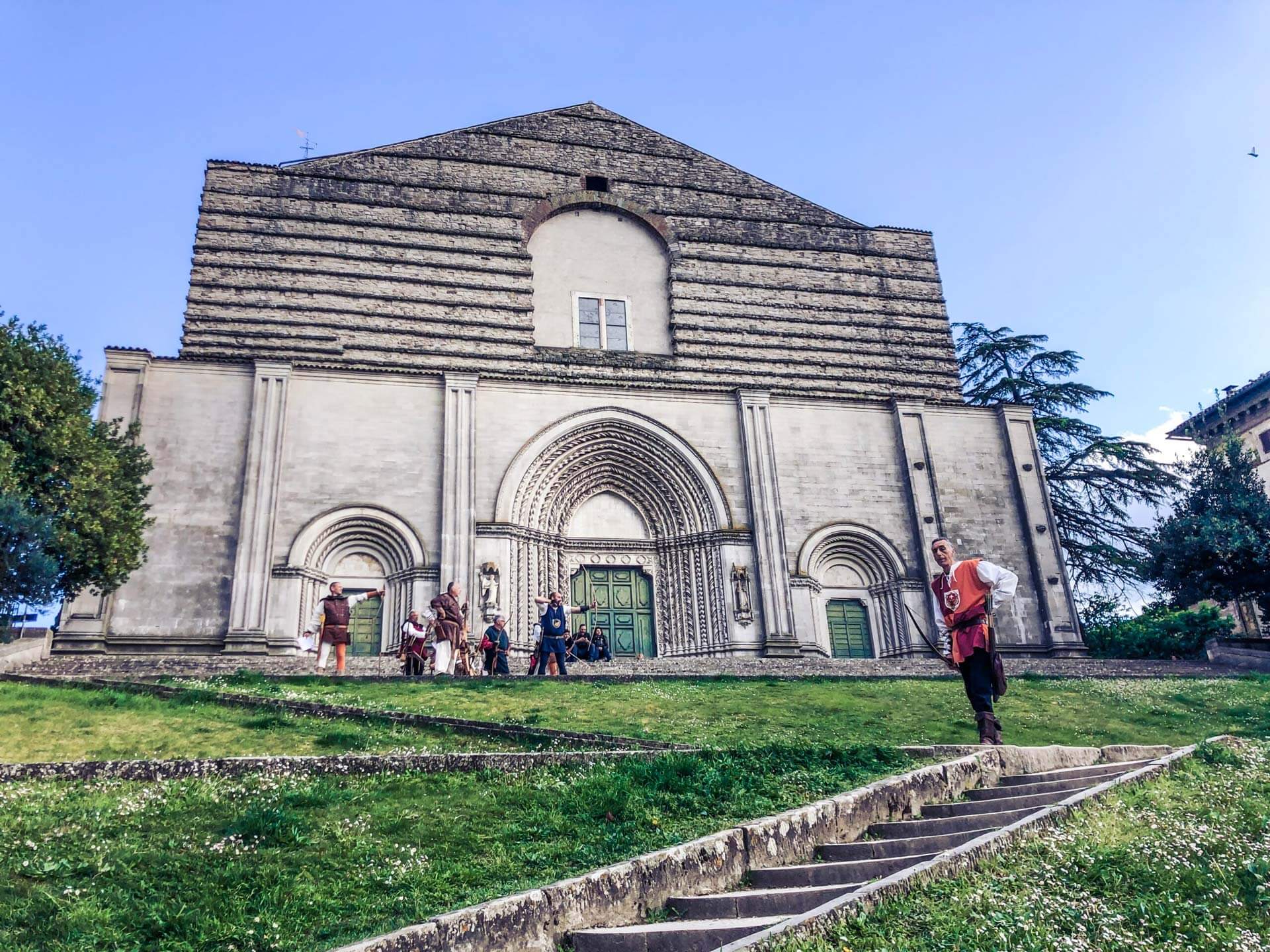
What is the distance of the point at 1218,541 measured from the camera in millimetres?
21828

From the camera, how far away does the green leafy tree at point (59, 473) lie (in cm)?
1533

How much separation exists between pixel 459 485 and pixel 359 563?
260 centimetres

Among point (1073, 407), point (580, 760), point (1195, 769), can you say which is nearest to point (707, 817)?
point (580, 760)

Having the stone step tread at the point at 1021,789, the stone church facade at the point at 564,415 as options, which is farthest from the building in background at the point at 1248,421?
the stone step tread at the point at 1021,789

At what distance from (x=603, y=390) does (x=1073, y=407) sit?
16.0m

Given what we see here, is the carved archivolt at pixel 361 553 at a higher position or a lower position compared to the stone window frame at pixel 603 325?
lower

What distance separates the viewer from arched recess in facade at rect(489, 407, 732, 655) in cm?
2184

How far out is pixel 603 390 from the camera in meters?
23.4

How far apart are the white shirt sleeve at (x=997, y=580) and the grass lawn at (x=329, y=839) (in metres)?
2.20

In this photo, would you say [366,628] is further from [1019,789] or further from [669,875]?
[669,875]

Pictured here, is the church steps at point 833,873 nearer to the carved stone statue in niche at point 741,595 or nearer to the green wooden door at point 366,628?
the carved stone statue in niche at point 741,595

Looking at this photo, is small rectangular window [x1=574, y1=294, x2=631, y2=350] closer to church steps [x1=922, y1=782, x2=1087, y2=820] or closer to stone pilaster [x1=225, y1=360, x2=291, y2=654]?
stone pilaster [x1=225, y1=360, x2=291, y2=654]

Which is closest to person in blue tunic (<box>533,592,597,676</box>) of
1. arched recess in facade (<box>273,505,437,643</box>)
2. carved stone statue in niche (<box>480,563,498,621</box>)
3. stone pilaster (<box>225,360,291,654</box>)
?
carved stone statue in niche (<box>480,563,498,621</box>)

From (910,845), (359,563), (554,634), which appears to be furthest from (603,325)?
(910,845)
